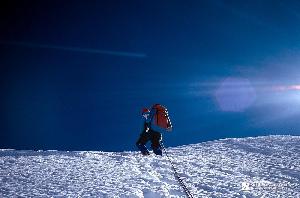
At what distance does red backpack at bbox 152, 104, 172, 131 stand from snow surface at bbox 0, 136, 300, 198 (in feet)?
4.83

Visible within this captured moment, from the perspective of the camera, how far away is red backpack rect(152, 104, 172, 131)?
16.5 metres

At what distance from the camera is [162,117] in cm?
1655

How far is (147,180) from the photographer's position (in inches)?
406

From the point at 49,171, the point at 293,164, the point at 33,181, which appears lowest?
the point at 33,181

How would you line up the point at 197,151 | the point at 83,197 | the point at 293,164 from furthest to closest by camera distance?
the point at 197,151, the point at 293,164, the point at 83,197

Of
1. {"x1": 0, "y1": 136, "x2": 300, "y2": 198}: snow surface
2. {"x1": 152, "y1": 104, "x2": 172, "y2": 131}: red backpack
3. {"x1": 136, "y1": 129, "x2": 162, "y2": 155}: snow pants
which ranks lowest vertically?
{"x1": 0, "y1": 136, "x2": 300, "y2": 198}: snow surface

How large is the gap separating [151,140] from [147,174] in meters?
5.33

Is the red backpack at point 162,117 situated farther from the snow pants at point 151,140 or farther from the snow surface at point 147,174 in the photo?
the snow surface at point 147,174

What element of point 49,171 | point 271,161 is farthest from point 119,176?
point 271,161

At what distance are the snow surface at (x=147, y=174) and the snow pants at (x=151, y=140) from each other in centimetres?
124

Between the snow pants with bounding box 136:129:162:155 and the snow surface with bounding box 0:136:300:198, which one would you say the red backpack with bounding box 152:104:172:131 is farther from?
the snow surface with bounding box 0:136:300:198

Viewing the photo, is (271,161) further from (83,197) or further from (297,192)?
(83,197)

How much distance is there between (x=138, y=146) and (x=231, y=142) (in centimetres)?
631

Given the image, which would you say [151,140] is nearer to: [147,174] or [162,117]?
[162,117]
